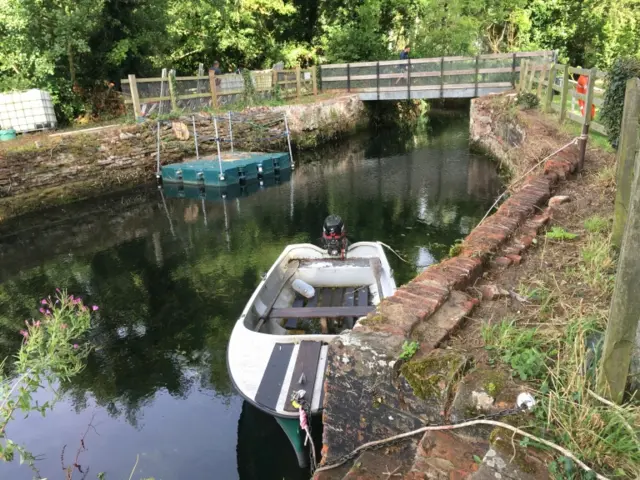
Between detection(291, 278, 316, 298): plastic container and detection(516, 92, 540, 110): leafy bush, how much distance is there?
33.1ft

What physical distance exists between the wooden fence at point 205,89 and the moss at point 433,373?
46.5 ft

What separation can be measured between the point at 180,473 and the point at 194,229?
720 centimetres

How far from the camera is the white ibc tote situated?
45.2ft

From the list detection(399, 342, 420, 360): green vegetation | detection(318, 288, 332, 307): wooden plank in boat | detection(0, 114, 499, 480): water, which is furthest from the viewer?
detection(318, 288, 332, 307): wooden plank in boat

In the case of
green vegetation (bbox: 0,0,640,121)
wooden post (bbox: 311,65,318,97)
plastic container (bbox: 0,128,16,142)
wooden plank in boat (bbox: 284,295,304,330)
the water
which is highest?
green vegetation (bbox: 0,0,640,121)

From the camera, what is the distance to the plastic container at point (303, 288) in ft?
21.9

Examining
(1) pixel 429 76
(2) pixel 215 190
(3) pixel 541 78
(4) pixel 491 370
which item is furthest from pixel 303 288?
(1) pixel 429 76

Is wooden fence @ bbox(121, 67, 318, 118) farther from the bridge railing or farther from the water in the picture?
the water

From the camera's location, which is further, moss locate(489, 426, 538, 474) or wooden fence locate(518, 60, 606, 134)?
wooden fence locate(518, 60, 606, 134)

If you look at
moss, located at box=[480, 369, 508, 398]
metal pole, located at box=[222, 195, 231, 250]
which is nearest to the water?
metal pole, located at box=[222, 195, 231, 250]

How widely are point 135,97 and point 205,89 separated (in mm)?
2968

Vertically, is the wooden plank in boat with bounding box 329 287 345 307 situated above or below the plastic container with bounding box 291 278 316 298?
below

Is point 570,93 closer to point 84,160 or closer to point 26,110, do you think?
point 84,160

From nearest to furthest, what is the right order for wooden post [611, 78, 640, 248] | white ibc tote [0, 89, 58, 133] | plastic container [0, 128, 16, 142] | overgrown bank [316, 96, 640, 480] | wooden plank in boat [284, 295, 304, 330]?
Result: overgrown bank [316, 96, 640, 480] → wooden post [611, 78, 640, 248] → wooden plank in boat [284, 295, 304, 330] → plastic container [0, 128, 16, 142] → white ibc tote [0, 89, 58, 133]
